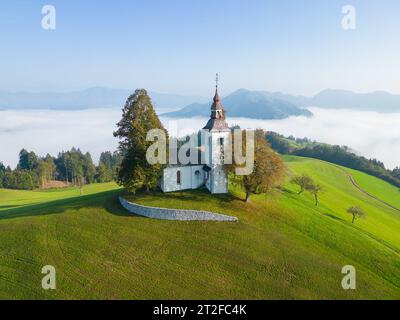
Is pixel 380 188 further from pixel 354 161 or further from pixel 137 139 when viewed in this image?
pixel 137 139

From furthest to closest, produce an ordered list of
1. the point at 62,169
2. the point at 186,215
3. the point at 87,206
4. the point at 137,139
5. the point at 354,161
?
the point at 354,161 < the point at 62,169 < the point at 87,206 < the point at 137,139 < the point at 186,215

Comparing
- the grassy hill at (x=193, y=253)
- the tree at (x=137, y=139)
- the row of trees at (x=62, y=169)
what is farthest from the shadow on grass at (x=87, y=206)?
the row of trees at (x=62, y=169)

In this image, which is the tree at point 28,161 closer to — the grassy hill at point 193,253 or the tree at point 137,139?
the grassy hill at point 193,253

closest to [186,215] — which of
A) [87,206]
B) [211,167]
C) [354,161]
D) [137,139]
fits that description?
[211,167]

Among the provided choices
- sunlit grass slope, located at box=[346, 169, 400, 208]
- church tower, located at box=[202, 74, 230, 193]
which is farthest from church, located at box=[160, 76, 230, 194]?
sunlit grass slope, located at box=[346, 169, 400, 208]

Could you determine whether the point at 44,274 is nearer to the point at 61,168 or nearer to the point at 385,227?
the point at 385,227

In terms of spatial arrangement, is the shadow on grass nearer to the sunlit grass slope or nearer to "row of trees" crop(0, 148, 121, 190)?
"row of trees" crop(0, 148, 121, 190)
